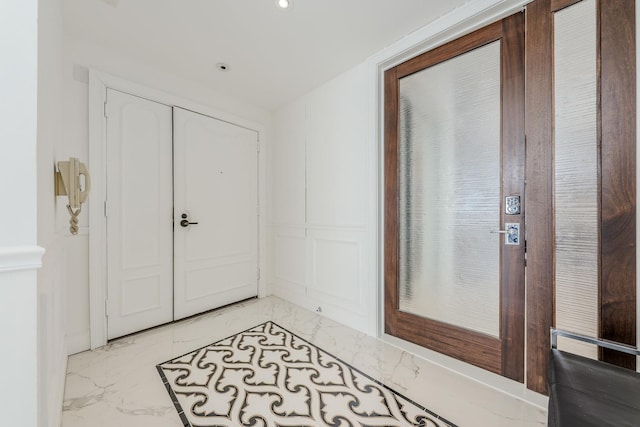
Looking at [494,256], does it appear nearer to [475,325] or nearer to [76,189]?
[475,325]

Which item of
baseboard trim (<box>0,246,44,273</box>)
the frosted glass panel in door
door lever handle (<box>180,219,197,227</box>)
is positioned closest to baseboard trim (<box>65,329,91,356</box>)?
door lever handle (<box>180,219,197,227</box>)

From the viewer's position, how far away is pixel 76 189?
1.25 m

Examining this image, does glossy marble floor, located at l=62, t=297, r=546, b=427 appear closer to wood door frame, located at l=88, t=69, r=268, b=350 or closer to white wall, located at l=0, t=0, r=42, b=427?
wood door frame, located at l=88, t=69, r=268, b=350

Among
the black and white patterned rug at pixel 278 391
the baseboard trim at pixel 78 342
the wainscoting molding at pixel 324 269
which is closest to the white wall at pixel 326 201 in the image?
the wainscoting molding at pixel 324 269

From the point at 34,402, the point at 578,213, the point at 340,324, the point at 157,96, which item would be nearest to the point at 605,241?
the point at 578,213

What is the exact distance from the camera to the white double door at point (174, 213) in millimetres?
2186

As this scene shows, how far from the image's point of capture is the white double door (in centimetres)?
219

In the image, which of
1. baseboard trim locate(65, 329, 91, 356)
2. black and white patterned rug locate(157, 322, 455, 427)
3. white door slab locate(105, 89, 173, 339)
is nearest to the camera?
black and white patterned rug locate(157, 322, 455, 427)

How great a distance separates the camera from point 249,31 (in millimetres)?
1932

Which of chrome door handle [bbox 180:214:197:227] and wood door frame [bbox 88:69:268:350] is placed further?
chrome door handle [bbox 180:214:197:227]

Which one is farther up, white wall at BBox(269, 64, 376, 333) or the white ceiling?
the white ceiling

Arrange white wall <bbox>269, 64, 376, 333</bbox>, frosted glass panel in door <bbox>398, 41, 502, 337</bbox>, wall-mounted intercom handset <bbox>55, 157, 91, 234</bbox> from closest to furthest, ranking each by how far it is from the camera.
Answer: wall-mounted intercom handset <bbox>55, 157, 91, 234</bbox>, frosted glass panel in door <bbox>398, 41, 502, 337</bbox>, white wall <bbox>269, 64, 376, 333</bbox>

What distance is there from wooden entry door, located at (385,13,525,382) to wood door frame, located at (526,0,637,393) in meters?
0.10

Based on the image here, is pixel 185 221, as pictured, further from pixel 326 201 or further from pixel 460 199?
pixel 460 199
